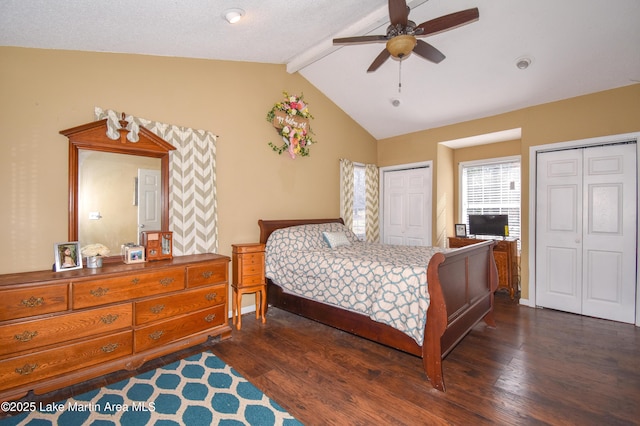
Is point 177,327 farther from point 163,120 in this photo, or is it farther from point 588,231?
point 588,231

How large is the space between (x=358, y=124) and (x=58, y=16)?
4.26 meters

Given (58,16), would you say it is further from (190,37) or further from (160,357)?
(160,357)

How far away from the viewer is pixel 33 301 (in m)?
1.97

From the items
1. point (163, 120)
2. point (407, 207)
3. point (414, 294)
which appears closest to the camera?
point (414, 294)

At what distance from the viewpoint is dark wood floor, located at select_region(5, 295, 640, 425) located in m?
1.90

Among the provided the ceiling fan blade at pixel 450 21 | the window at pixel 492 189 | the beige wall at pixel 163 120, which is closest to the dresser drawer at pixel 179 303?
the beige wall at pixel 163 120

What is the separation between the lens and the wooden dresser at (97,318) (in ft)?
6.30

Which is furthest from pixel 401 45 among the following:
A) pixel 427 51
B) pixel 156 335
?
pixel 156 335

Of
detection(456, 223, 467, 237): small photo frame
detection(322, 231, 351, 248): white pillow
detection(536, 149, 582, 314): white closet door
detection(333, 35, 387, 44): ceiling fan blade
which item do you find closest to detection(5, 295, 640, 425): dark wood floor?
detection(536, 149, 582, 314): white closet door

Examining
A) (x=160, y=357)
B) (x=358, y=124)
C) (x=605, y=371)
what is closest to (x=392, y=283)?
(x=605, y=371)

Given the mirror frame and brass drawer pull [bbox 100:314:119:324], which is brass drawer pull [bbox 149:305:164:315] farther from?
the mirror frame

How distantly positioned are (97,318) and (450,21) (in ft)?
11.3

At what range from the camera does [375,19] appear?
9.84 feet

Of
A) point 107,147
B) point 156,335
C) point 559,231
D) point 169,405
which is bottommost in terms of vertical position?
point 169,405
